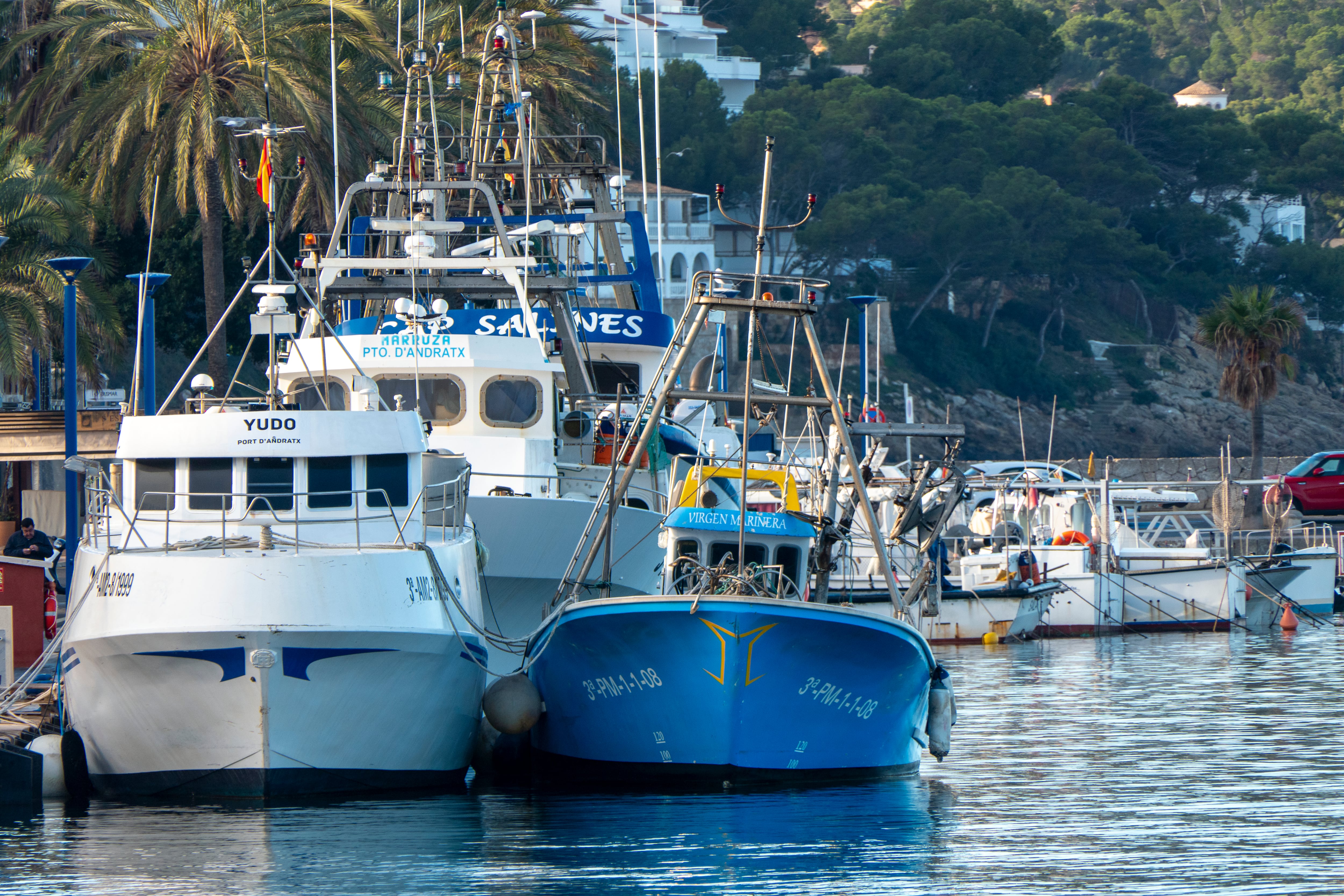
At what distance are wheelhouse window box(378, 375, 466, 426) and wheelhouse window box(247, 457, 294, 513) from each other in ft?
16.7

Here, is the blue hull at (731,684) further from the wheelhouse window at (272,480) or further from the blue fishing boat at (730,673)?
the wheelhouse window at (272,480)

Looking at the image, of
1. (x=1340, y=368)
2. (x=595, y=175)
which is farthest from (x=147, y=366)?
(x=1340, y=368)

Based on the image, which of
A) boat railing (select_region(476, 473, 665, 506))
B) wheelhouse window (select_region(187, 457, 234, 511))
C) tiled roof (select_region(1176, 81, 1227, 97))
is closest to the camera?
wheelhouse window (select_region(187, 457, 234, 511))

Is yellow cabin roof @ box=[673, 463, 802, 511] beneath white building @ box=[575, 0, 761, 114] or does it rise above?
beneath

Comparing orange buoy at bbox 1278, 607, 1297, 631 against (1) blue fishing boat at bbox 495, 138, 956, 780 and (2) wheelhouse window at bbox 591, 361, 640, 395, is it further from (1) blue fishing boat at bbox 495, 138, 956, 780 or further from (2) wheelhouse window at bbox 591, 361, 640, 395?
(1) blue fishing boat at bbox 495, 138, 956, 780

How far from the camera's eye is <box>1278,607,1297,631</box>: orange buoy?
127 feet

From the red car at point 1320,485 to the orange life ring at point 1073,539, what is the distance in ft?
42.1

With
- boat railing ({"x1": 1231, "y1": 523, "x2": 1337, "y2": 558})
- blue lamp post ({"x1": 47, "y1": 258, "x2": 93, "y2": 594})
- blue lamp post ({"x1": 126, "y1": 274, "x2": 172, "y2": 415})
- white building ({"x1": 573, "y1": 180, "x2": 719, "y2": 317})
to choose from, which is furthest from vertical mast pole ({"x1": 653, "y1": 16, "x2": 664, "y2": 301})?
boat railing ({"x1": 1231, "y1": 523, "x2": 1337, "y2": 558})

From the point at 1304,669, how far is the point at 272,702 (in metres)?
20.2

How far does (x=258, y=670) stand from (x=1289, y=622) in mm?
29203

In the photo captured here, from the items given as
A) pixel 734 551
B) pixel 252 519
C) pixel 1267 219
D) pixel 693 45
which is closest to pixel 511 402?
pixel 734 551

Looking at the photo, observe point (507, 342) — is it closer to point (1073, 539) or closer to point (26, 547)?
point (26, 547)

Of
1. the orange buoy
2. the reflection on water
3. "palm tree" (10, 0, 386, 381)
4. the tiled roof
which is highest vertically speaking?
the tiled roof

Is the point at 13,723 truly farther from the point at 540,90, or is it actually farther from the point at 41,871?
the point at 540,90
